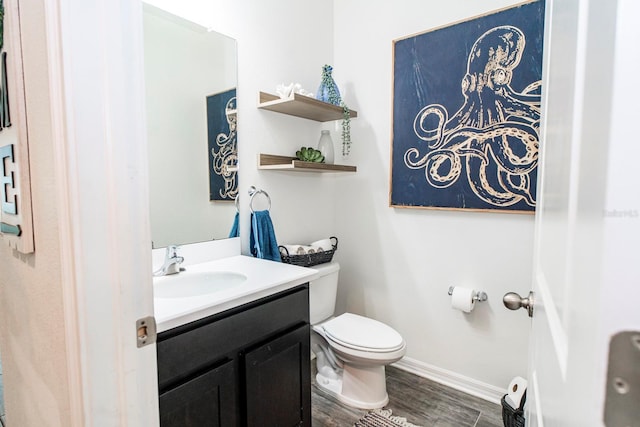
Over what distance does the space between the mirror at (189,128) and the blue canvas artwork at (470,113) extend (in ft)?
3.54

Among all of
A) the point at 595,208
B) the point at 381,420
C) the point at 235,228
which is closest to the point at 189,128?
the point at 235,228

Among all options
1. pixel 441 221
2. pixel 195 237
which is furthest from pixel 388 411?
pixel 195 237

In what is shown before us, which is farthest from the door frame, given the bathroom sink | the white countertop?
the bathroom sink

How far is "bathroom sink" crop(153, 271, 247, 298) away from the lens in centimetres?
141

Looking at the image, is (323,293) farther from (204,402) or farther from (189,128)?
(189,128)

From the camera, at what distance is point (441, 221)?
2020 millimetres

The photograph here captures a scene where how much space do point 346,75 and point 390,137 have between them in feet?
Answer: 1.95

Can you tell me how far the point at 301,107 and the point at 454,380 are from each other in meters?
1.93

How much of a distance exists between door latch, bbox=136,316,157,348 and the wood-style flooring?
1.42m

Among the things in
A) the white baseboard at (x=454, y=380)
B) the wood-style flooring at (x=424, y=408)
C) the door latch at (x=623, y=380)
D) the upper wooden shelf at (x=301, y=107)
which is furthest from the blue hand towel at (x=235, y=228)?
the door latch at (x=623, y=380)

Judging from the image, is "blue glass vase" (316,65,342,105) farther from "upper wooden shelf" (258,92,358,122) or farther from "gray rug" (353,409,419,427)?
"gray rug" (353,409,419,427)

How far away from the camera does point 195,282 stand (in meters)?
1.52

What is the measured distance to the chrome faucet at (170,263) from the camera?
1.47m

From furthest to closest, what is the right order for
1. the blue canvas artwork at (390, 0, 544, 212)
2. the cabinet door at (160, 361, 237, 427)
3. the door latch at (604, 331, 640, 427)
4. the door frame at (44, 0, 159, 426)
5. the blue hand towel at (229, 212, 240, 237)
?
the blue hand towel at (229, 212, 240, 237)
the blue canvas artwork at (390, 0, 544, 212)
the cabinet door at (160, 361, 237, 427)
the door frame at (44, 0, 159, 426)
the door latch at (604, 331, 640, 427)
